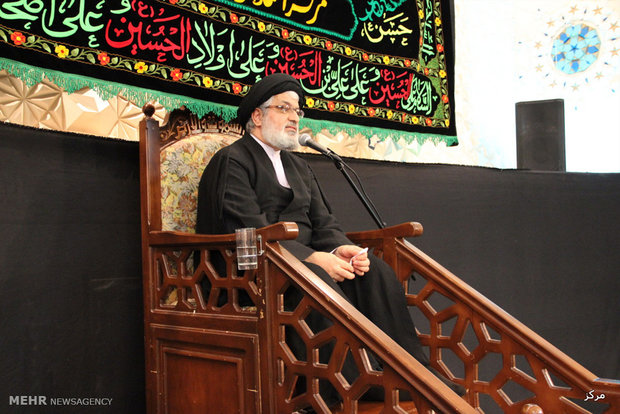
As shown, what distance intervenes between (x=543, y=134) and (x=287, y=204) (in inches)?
117

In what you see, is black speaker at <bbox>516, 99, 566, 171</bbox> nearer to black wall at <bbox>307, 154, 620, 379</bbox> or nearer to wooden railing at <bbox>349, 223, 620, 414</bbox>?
black wall at <bbox>307, 154, 620, 379</bbox>

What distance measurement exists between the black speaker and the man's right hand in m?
3.08

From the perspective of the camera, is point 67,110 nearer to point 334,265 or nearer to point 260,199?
point 260,199

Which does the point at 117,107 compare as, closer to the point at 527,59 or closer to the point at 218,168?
the point at 218,168

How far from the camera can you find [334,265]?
6.84ft

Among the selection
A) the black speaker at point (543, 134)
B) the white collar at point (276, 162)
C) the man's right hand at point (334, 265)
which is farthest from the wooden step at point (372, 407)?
the black speaker at point (543, 134)

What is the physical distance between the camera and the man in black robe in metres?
2.12

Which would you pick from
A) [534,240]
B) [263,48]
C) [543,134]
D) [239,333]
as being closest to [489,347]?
[239,333]

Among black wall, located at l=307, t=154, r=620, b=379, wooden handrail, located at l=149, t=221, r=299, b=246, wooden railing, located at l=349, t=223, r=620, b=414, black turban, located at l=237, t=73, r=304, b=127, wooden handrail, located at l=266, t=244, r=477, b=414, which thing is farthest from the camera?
black wall, located at l=307, t=154, r=620, b=379

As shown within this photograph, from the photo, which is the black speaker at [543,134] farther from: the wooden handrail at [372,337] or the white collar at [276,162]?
the wooden handrail at [372,337]

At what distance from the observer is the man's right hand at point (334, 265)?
6.81 feet

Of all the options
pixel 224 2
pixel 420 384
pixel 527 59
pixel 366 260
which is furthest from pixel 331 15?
pixel 527 59

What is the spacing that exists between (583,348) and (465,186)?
1476 mm

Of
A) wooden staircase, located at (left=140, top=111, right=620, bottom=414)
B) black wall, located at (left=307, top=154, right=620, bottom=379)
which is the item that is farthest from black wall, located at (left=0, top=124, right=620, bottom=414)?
black wall, located at (left=307, top=154, right=620, bottom=379)
